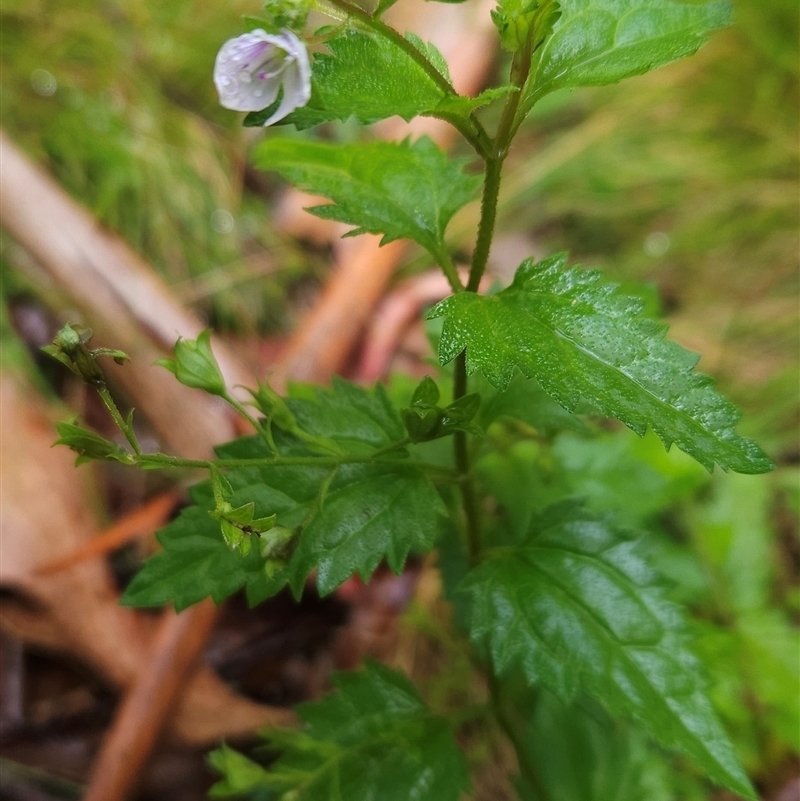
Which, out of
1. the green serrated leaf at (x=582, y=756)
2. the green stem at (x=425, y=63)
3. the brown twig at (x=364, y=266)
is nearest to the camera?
the green stem at (x=425, y=63)

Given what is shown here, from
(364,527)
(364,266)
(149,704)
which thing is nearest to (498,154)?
(364,527)

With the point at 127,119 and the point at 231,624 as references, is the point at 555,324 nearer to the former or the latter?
the point at 231,624

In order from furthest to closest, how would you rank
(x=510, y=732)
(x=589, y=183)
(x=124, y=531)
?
(x=589, y=183) < (x=124, y=531) < (x=510, y=732)

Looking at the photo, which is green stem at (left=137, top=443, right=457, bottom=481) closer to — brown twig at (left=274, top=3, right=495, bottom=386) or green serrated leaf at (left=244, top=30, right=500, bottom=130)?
green serrated leaf at (left=244, top=30, right=500, bottom=130)

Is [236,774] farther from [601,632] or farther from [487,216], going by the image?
[487,216]

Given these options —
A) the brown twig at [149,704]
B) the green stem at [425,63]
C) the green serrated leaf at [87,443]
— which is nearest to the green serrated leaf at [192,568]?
the green serrated leaf at [87,443]

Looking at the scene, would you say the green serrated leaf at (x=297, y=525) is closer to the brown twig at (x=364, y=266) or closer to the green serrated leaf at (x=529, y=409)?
the green serrated leaf at (x=529, y=409)

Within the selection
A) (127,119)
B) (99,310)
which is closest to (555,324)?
(99,310)

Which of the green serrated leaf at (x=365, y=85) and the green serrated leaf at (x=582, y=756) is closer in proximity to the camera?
the green serrated leaf at (x=365, y=85)
